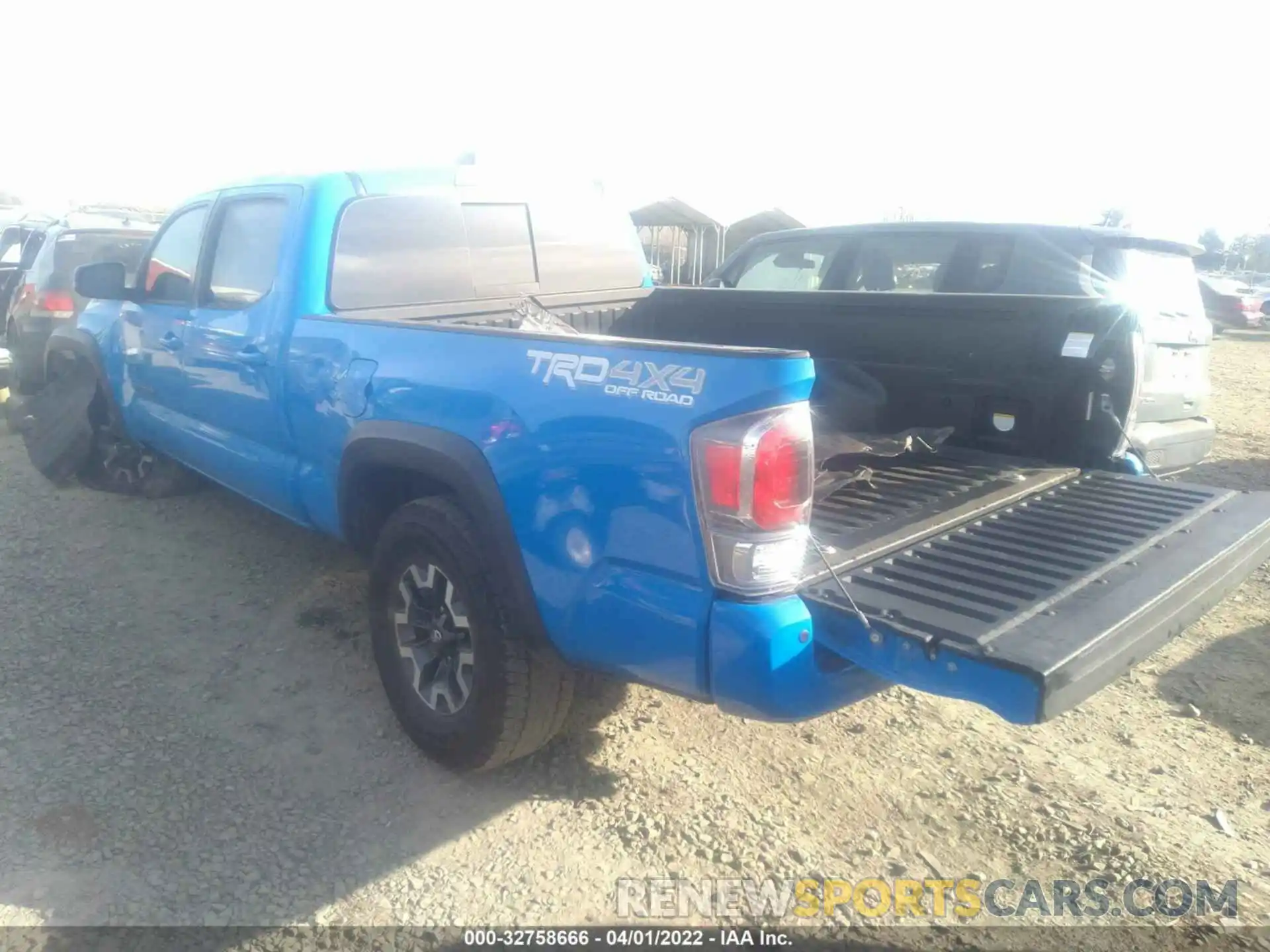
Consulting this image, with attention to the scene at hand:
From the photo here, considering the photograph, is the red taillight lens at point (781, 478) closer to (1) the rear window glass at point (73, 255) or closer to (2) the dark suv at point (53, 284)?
(2) the dark suv at point (53, 284)

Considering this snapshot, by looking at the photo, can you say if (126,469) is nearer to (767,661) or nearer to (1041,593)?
(767,661)

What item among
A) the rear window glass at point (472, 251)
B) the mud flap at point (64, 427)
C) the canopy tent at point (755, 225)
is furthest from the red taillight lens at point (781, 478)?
the canopy tent at point (755, 225)

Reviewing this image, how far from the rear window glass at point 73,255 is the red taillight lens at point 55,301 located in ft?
0.20

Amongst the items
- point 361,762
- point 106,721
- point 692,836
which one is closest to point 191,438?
point 106,721

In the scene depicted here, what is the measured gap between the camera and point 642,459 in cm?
226

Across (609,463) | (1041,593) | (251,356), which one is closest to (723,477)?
(609,463)

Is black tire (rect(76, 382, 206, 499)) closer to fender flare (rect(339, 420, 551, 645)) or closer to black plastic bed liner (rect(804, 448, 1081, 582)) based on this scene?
fender flare (rect(339, 420, 551, 645))

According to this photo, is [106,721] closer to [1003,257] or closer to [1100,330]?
[1100,330]

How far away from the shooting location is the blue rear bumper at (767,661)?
214cm

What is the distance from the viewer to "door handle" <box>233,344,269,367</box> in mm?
3744

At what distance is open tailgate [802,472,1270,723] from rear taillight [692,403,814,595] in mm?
152

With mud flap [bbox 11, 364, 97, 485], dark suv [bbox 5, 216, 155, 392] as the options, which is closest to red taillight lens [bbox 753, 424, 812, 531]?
mud flap [bbox 11, 364, 97, 485]

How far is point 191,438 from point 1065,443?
13.1 feet

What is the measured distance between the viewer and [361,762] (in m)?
3.14
